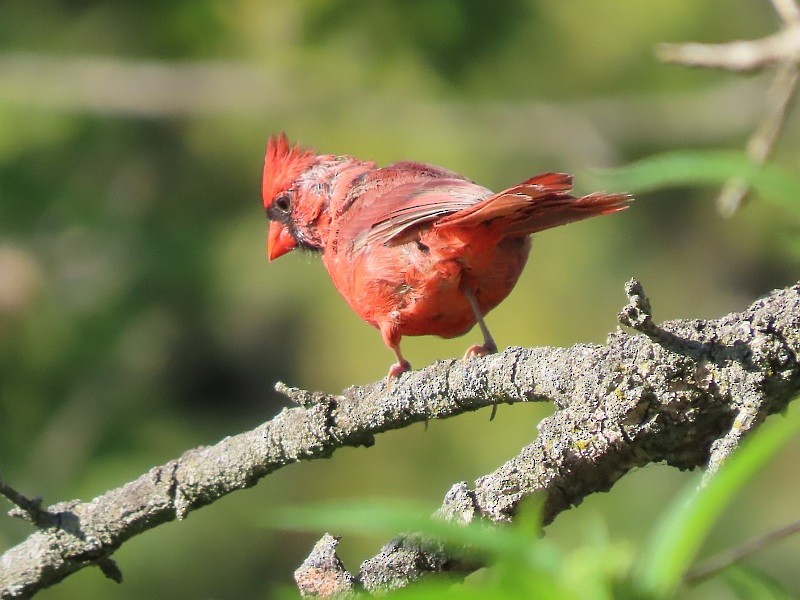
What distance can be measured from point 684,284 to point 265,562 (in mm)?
3786

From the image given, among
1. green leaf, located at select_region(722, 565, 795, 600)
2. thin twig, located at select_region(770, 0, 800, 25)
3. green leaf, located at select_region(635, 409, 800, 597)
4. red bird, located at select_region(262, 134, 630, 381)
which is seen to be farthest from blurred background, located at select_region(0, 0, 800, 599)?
green leaf, located at select_region(635, 409, 800, 597)

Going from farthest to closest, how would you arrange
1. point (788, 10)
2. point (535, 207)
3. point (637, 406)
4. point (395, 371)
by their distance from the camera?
point (395, 371)
point (535, 207)
point (788, 10)
point (637, 406)

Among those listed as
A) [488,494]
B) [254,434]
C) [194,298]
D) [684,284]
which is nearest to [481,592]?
[488,494]

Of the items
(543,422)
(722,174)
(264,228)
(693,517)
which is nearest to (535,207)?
(543,422)

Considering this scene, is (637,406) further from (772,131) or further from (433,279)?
(433,279)

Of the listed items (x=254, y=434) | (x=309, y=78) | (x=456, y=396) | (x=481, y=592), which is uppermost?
(x=309, y=78)

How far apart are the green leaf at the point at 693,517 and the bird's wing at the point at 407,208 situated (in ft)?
7.74

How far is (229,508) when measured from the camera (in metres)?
7.10

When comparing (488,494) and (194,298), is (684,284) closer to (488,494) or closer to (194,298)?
(194,298)

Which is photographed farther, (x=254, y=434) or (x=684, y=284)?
(x=684, y=284)

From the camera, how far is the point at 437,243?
11.4 ft

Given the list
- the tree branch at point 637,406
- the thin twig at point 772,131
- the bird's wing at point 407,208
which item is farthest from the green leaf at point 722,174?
the bird's wing at point 407,208

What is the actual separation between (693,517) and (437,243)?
251cm

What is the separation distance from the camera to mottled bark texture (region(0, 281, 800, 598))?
5.99 ft
